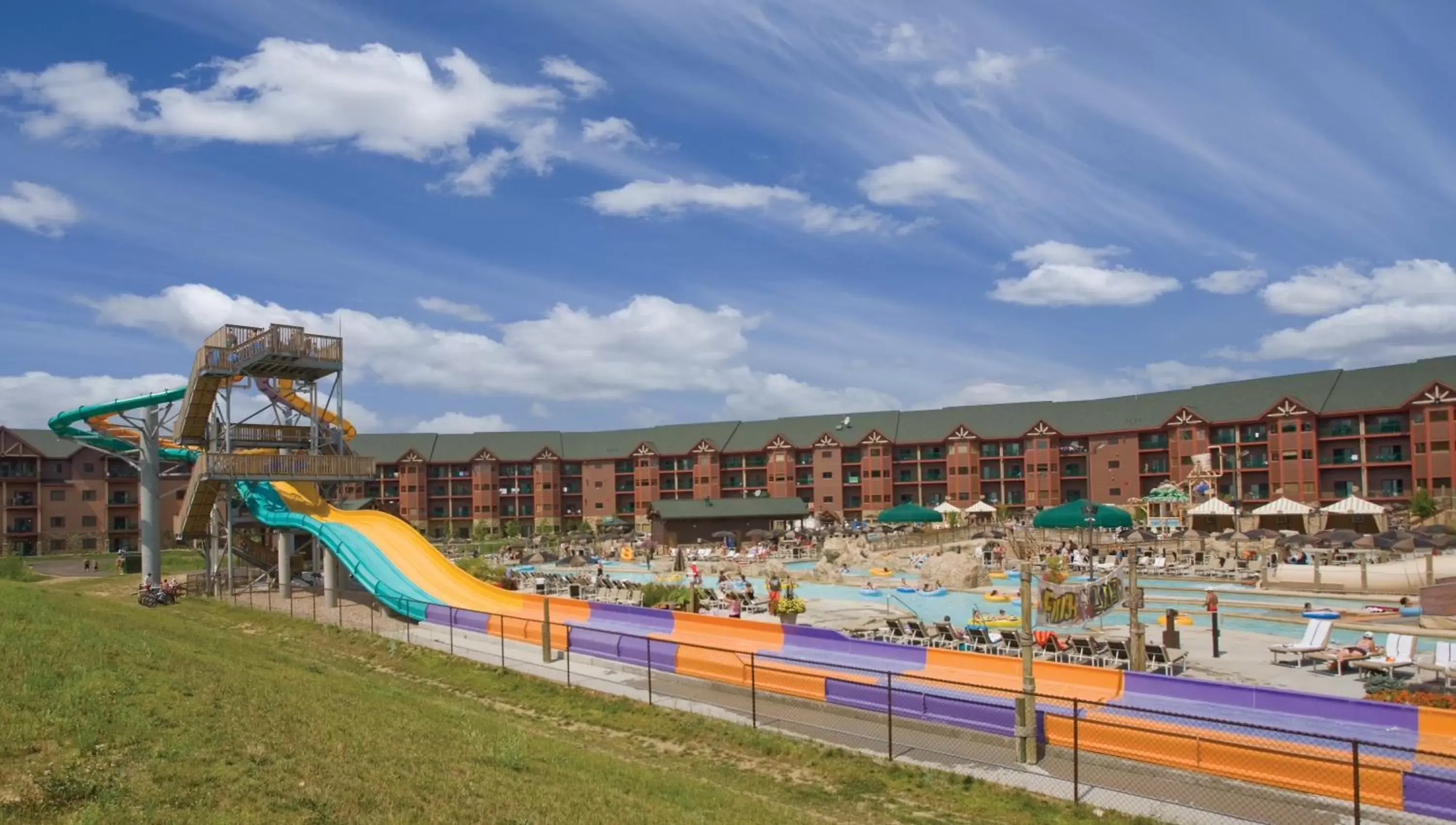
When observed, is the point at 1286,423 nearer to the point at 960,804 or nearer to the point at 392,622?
the point at 392,622

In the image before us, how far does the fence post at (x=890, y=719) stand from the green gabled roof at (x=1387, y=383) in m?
72.6

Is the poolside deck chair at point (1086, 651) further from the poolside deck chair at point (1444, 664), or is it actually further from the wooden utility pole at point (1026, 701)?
the wooden utility pole at point (1026, 701)

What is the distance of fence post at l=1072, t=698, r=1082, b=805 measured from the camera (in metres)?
13.2

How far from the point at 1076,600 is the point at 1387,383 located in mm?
64503

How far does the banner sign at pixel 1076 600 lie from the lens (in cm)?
2580

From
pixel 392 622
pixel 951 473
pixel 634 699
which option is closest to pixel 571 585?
pixel 392 622

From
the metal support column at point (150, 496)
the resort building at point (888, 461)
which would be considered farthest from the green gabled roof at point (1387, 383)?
the metal support column at point (150, 496)

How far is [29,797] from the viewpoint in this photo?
27.6 ft

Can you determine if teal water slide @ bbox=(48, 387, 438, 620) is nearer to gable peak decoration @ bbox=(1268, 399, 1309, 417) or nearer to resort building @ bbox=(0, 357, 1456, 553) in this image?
resort building @ bbox=(0, 357, 1456, 553)

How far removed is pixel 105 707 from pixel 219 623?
76.6 feet

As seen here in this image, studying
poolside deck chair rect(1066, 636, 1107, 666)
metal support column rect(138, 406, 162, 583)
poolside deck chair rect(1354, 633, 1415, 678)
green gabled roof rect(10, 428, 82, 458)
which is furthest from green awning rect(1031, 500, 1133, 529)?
green gabled roof rect(10, 428, 82, 458)

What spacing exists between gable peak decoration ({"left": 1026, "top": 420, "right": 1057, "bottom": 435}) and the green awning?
46444 millimetres

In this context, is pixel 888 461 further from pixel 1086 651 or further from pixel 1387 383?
pixel 1086 651

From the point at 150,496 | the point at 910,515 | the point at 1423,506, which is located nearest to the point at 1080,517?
the point at 910,515
